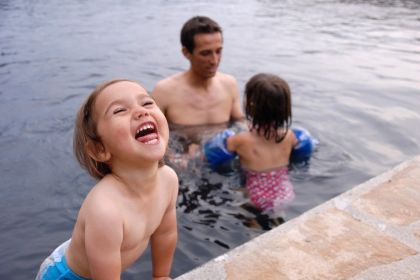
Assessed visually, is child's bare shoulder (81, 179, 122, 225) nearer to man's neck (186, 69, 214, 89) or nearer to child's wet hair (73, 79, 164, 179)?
child's wet hair (73, 79, 164, 179)

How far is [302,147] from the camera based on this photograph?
14.4ft

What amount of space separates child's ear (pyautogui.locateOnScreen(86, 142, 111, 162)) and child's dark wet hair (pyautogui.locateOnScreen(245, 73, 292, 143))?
1952mm

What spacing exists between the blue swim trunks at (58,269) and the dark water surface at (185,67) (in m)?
0.71

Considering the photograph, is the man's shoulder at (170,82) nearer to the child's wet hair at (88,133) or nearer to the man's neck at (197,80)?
the man's neck at (197,80)

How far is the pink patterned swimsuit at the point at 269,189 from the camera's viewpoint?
3830 mm

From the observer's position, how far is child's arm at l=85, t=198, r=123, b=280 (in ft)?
6.83

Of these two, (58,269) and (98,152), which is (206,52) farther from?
(58,269)

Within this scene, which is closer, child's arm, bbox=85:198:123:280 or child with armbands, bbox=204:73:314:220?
child's arm, bbox=85:198:123:280

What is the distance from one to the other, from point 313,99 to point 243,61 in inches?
96.0

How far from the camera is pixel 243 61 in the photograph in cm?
883

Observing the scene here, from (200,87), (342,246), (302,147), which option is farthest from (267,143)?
(342,246)

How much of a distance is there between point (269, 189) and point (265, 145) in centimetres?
38

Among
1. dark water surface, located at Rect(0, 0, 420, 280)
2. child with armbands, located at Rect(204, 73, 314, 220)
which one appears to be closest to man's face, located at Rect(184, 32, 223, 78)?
child with armbands, located at Rect(204, 73, 314, 220)

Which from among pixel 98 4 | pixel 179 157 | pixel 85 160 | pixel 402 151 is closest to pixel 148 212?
pixel 85 160
